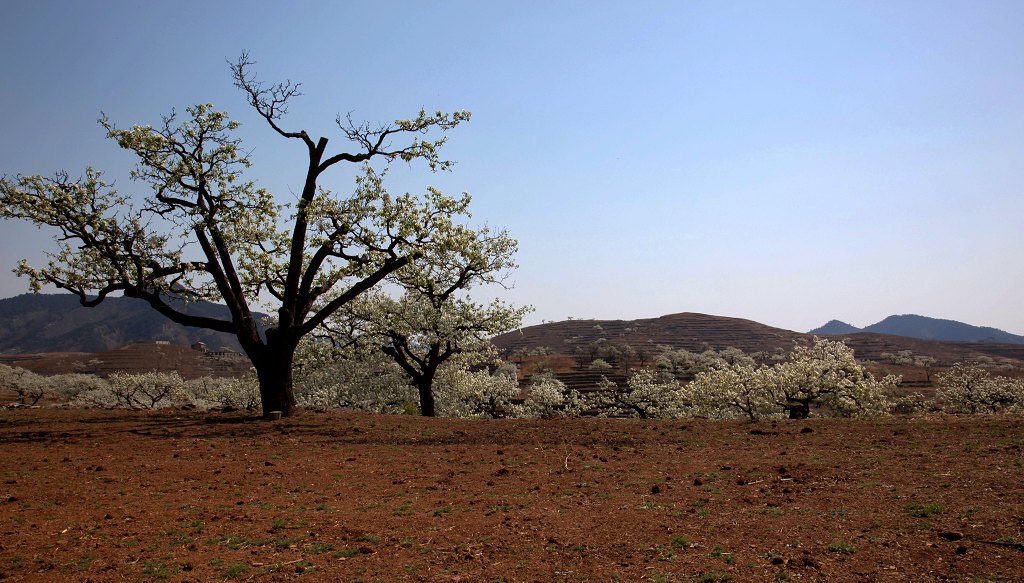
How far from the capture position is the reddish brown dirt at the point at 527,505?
21.7 ft

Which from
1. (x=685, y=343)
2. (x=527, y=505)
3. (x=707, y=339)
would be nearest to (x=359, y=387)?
(x=527, y=505)

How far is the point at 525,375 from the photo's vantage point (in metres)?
86.1

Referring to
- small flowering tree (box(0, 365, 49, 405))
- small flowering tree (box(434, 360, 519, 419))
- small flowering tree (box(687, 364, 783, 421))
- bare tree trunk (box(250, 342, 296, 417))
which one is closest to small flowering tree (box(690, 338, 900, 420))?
small flowering tree (box(687, 364, 783, 421))

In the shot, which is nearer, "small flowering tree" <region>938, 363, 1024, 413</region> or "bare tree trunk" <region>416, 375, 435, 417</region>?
"bare tree trunk" <region>416, 375, 435, 417</region>

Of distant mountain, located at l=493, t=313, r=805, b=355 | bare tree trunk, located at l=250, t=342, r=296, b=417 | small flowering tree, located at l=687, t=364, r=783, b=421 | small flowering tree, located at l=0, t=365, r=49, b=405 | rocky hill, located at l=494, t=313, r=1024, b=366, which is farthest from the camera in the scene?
distant mountain, located at l=493, t=313, r=805, b=355

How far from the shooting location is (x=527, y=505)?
9.13 meters

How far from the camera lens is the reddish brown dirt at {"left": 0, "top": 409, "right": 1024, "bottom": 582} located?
6602mm

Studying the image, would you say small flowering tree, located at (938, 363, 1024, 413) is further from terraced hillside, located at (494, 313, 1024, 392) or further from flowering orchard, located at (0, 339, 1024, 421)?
terraced hillside, located at (494, 313, 1024, 392)

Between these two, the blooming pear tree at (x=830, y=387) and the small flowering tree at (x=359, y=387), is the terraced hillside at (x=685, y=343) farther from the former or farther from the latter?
the blooming pear tree at (x=830, y=387)

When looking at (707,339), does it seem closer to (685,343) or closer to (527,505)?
(685,343)

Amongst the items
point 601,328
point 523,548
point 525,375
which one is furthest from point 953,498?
point 601,328

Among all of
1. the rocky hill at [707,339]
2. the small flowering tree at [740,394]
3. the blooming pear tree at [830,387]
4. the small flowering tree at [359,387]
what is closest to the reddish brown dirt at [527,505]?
the blooming pear tree at [830,387]

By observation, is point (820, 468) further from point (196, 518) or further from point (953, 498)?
point (196, 518)

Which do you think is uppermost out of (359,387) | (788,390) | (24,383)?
(24,383)
